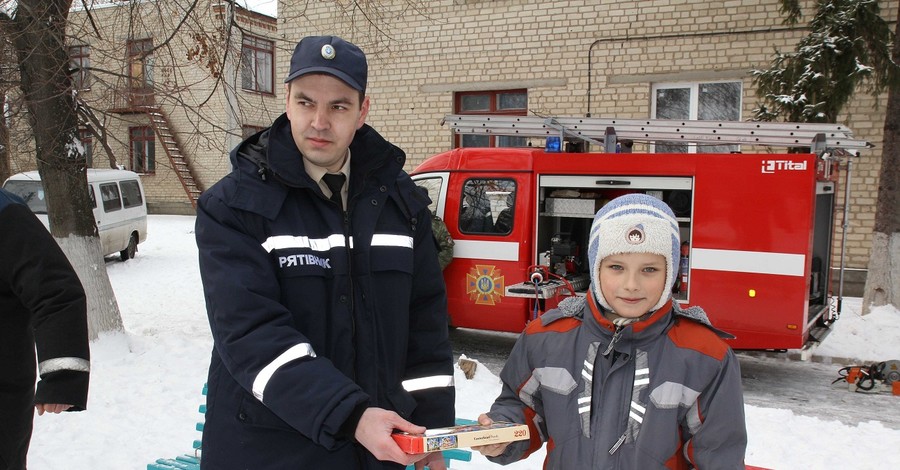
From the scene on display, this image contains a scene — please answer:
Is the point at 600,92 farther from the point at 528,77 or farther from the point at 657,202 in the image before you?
the point at 657,202

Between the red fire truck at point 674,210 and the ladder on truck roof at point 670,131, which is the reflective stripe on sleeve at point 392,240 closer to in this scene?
the red fire truck at point 674,210

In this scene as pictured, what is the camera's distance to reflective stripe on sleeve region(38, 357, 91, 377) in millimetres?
2633

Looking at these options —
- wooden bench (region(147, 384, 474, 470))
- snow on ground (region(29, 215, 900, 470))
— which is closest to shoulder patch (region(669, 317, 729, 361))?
wooden bench (region(147, 384, 474, 470))

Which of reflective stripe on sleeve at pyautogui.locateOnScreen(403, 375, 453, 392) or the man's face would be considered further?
reflective stripe on sleeve at pyautogui.locateOnScreen(403, 375, 453, 392)

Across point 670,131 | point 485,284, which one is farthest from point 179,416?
point 670,131

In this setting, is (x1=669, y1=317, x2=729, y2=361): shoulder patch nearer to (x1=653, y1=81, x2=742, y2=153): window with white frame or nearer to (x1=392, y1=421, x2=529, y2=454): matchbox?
Result: (x1=392, y1=421, x2=529, y2=454): matchbox

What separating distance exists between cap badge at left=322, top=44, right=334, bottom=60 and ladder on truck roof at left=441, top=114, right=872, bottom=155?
6.39m

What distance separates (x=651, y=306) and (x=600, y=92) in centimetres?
1181

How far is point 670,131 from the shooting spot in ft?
26.1

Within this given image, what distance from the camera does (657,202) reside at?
2322mm

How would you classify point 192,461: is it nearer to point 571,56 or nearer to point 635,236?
point 635,236

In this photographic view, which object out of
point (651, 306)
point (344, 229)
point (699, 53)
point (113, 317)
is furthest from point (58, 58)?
point (699, 53)

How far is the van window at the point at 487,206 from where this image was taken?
8352 millimetres

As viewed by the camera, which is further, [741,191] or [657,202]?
[741,191]
